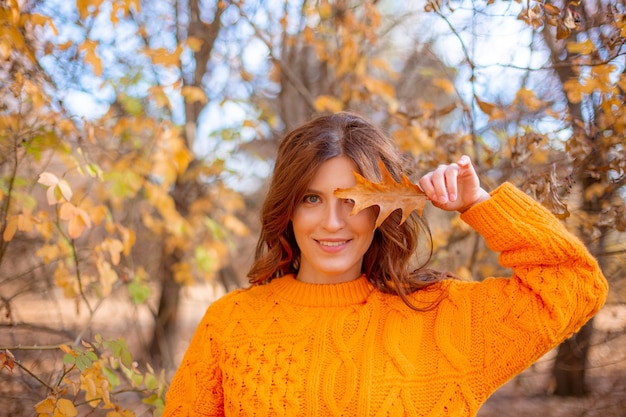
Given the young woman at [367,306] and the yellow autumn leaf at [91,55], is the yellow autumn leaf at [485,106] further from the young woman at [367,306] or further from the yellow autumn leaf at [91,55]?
the yellow autumn leaf at [91,55]

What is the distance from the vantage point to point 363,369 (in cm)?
178

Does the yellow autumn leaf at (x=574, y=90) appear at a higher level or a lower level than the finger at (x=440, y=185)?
higher

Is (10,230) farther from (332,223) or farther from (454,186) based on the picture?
(454,186)

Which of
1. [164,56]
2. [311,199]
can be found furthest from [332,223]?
[164,56]

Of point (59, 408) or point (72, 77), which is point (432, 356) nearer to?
point (59, 408)

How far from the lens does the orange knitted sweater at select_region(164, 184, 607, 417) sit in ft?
5.28

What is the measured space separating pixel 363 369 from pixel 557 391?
1687 millimetres

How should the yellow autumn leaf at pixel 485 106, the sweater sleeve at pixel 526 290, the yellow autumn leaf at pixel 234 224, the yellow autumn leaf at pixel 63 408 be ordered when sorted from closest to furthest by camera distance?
the sweater sleeve at pixel 526 290 < the yellow autumn leaf at pixel 63 408 < the yellow autumn leaf at pixel 485 106 < the yellow autumn leaf at pixel 234 224

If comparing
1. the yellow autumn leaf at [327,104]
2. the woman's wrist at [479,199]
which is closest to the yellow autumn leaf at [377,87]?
the yellow autumn leaf at [327,104]

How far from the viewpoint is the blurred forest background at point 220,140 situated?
7.66 feet

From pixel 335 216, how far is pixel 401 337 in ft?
1.39

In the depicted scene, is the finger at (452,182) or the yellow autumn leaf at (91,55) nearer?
the finger at (452,182)

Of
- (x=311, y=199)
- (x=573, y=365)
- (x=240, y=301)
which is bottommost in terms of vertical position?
(x=573, y=365)

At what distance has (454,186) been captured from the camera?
163 centimetres
